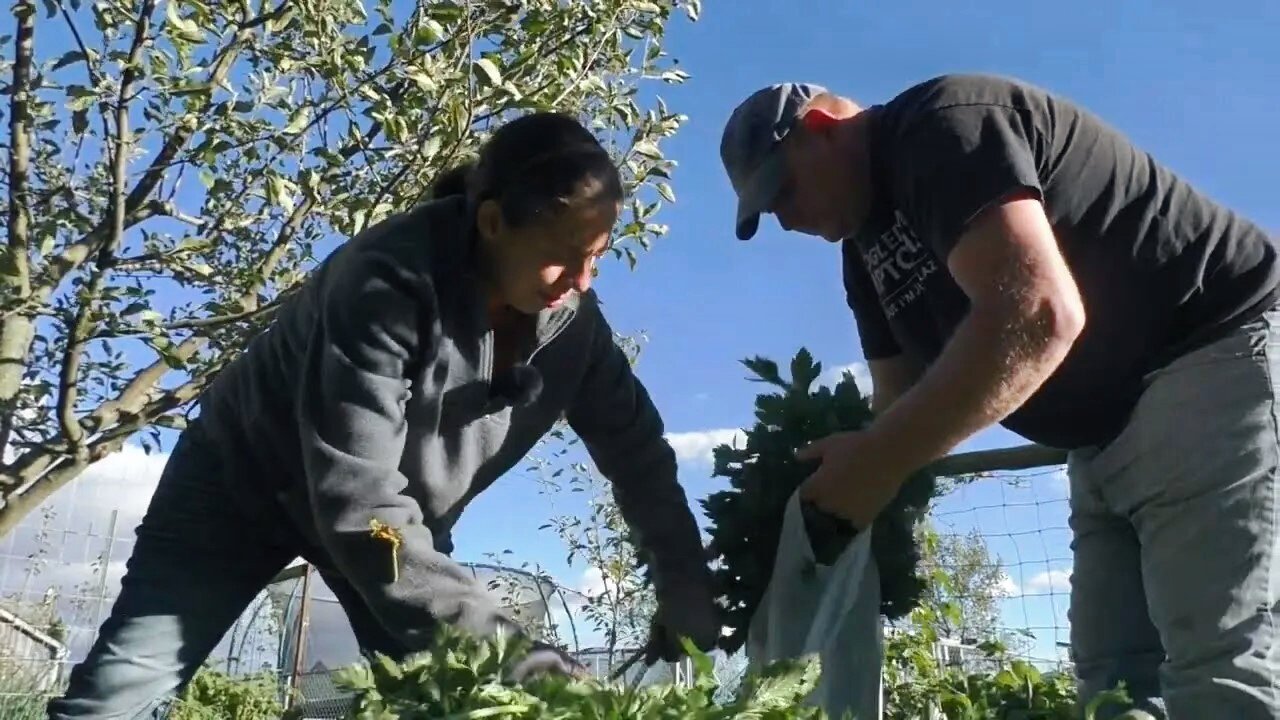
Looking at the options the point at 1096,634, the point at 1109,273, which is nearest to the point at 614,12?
the point at 1109,273

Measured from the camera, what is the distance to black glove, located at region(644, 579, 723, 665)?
2.15 metres

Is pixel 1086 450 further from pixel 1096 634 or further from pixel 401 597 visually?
pixel 401 597

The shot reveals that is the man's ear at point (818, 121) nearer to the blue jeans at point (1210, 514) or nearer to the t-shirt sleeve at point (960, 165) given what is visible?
the t-shirt sleeve at point (960, 165)

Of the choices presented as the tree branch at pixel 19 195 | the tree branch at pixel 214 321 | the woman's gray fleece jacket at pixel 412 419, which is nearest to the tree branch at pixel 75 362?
the tree branch at pixel 214 321

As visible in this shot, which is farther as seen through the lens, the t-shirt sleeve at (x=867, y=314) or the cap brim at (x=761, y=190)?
the t-shirt sleeve at (x=867, y=314)

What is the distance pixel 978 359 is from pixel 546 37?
2.35 meters

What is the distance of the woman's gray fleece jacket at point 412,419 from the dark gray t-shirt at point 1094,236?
0.74m

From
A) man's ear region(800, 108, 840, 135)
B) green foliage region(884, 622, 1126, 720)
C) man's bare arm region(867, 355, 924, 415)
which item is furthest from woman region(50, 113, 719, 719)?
green foliage region(884, 622, 1126, 720)

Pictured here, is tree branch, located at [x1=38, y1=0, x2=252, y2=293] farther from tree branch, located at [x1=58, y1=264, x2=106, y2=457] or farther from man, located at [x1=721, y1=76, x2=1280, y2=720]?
man, located at [x1=721, y1=76, x2=1280, y2=720]

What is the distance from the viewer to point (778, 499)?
6.55ft

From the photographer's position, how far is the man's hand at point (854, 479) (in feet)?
5.68

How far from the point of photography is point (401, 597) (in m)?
1.83

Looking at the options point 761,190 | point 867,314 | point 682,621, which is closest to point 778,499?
point 682,621

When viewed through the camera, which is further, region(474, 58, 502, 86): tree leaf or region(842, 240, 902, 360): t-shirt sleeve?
region(474, 58, 502, 86): tree leaf
